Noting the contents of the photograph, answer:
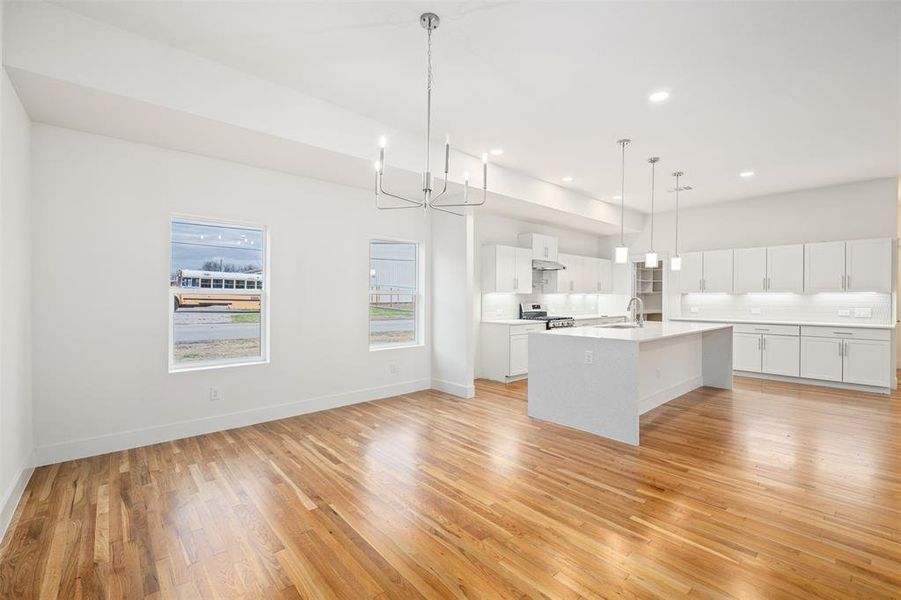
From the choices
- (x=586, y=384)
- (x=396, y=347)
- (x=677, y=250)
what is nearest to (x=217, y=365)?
(x=396, y=347)

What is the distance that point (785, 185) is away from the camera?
251 inches

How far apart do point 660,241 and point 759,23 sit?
6032 millimetres

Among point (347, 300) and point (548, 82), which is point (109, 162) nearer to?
point (347, 300)

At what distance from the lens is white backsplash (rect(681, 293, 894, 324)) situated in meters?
6.11

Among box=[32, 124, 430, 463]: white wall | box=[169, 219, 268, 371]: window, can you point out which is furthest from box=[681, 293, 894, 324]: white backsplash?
box=[169, 219, 268, 371]: window

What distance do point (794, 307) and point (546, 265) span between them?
3.92 metres

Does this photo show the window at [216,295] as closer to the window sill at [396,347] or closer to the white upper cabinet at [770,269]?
the window sill at [396,347]

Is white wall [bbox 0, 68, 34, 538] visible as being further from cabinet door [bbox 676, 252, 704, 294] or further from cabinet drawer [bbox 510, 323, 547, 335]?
cabinet door [bbox 676, 252, 704, 294]

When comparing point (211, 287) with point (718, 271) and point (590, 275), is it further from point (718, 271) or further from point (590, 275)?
point (718, 271)

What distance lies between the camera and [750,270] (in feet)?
22.6

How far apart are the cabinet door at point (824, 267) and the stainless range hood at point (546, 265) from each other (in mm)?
3572

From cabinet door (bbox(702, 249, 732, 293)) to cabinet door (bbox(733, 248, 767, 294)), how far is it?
11 centimetres

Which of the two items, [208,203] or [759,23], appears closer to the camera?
[759,23]

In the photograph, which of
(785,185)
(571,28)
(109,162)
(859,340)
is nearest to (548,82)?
(571,28)
